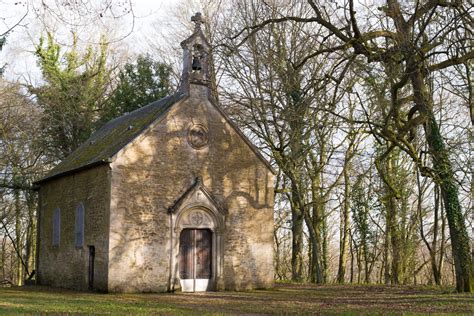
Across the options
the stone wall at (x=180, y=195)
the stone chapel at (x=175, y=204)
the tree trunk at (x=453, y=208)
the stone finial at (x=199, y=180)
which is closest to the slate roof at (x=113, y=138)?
the stone chapel at (x=175, y=204)

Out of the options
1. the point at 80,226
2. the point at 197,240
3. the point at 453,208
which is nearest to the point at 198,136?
the point at 197,240

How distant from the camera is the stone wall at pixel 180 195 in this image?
71.7ft

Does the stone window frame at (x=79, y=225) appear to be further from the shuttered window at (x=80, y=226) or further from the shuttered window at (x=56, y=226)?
the shuttered window at (x=56, y=226)

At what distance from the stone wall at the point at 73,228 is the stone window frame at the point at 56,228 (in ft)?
0.75

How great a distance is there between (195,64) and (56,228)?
1018 centimetres

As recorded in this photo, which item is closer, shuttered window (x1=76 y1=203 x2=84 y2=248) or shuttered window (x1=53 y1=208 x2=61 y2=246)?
shuttered window (x1=76 y1=203 x2=84 y2=248)

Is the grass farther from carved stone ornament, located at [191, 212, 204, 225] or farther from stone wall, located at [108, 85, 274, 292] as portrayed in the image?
carved stone ornament, located at [191, 212, 204, 225]

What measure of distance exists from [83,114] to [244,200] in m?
16.2

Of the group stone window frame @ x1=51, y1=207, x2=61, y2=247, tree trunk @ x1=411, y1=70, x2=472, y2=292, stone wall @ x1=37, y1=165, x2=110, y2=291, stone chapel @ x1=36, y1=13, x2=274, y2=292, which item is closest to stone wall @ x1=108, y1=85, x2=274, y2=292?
stone chapel @ x1=36, y1=13, x2=274, y2=292

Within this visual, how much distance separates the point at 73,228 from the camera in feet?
82.5

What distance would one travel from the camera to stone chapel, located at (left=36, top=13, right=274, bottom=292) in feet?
72.0

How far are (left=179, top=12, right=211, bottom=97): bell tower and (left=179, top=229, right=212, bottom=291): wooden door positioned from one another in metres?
5.67

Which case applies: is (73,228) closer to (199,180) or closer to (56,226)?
(56,226)

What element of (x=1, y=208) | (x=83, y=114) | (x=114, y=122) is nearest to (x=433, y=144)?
(x=114, y=122)
